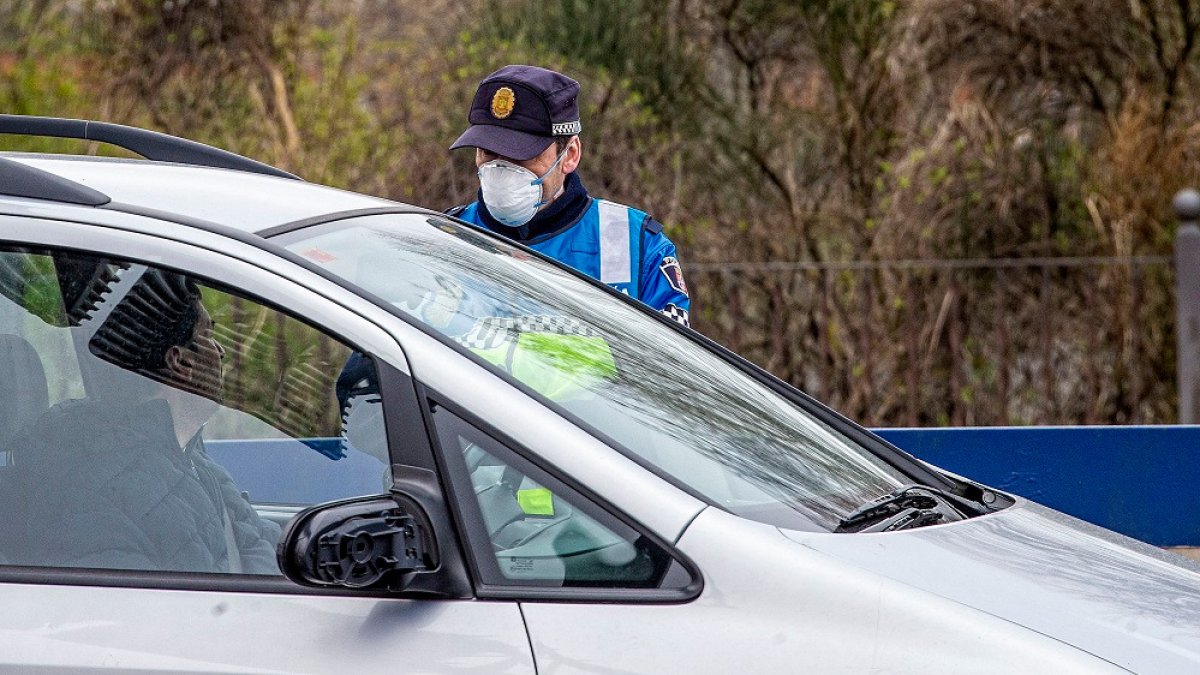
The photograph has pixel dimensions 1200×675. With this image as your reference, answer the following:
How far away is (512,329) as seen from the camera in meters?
2.70

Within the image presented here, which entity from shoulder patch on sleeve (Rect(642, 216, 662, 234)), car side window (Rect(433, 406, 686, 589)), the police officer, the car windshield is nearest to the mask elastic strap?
the police officer

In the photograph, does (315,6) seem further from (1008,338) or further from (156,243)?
(156,243)

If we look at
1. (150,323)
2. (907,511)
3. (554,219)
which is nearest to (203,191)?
(150,323)

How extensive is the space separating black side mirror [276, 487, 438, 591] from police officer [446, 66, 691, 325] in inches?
80.3

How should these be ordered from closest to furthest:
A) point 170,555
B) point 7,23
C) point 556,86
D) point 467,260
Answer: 1. point 170,555
2. point 467,260
3. point 556,86
4. point 7,23

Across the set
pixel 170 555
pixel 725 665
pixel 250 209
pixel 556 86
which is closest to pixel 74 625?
pixel 170 555

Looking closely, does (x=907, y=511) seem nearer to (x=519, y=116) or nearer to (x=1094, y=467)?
(x=519, y=116)

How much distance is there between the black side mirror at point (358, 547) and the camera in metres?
2.22

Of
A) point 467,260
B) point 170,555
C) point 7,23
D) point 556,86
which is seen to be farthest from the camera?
point 7,23

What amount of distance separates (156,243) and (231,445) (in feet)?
1.26

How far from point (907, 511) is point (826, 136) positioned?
8.00 m

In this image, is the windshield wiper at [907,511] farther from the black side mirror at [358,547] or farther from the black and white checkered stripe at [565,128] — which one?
the black and white checkered stripe at [565,128]

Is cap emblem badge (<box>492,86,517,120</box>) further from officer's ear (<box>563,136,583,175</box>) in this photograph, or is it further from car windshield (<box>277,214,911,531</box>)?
car windshield (<box>277,214,911,531</box>)

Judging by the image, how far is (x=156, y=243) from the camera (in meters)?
2.47
